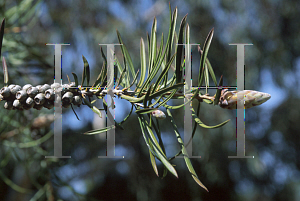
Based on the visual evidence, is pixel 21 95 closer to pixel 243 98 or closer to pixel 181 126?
pixel 243 98

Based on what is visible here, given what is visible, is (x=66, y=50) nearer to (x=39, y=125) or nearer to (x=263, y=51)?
(x=39, y=125)

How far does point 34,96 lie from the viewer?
0.50ft

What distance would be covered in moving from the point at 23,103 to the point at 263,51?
1.67 ft

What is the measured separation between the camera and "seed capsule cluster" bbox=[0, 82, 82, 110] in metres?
0.15

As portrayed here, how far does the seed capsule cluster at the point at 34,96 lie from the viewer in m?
0.15

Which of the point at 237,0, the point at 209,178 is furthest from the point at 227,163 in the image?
the point at 237,0

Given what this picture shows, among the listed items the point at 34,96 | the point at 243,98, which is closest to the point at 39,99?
the point at 34,96

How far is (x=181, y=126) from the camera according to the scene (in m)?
0.49

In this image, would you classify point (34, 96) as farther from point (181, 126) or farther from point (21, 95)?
point (181, 126)

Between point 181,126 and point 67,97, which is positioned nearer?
point 67,97

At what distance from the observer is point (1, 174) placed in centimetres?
42

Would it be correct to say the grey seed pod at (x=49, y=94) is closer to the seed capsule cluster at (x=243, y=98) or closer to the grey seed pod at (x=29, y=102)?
the grey seed pod at (x=29, y=102)

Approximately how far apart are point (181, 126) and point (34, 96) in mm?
369

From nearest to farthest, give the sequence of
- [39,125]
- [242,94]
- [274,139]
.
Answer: [242,94], [39,125], [274,139]
